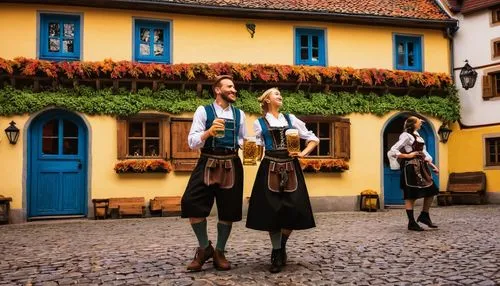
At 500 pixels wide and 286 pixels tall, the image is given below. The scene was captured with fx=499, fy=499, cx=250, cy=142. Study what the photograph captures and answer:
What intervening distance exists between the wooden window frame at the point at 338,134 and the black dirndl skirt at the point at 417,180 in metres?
5.11

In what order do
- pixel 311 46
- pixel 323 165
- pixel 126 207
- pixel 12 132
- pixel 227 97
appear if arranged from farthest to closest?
1. pixel 311 46
2. pixel 323 165
3. pixel 126 207
4. pixel 12 132
5. pixel 227 97

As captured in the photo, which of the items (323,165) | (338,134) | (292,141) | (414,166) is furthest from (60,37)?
(292,141)

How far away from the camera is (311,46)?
44.0ft

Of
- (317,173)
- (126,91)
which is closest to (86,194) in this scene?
(126,91)

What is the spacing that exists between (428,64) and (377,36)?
176 cm

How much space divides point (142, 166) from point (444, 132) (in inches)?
328

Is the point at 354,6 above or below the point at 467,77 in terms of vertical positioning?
above

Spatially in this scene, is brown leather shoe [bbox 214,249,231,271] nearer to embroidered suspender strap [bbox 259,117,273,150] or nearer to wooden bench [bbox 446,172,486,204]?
embroidered suspender strap [bbox 259,117,273,150]

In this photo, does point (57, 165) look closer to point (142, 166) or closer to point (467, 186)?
point (142, 166)

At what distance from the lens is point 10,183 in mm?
11109

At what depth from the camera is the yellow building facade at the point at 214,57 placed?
11.4m

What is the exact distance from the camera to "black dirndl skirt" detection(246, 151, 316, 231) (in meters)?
4.71

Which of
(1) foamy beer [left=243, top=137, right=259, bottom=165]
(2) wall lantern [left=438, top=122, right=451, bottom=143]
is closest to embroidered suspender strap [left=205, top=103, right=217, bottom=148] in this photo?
(1) foamy beer [left=243, top=137, right=259, bottom=165]

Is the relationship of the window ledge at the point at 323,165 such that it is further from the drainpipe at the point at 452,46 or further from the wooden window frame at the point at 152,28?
the drainpipe at the point at 452,46
